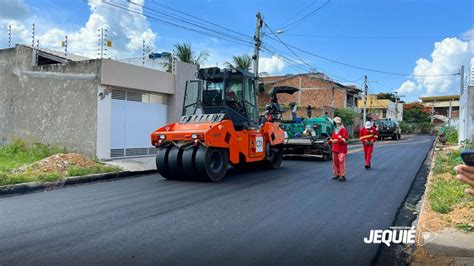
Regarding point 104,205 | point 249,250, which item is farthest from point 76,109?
point 249,250

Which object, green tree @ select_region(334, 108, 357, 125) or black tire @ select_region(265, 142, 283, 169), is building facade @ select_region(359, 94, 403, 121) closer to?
green tree @ select_region(334, 108, 357, 125)

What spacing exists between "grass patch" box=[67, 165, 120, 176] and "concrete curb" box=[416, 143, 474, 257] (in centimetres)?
884

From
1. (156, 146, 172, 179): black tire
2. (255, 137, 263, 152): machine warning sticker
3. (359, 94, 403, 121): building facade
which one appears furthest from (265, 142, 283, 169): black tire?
(359, 94, 403, 121): building facade

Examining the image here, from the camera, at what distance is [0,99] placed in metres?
17.6

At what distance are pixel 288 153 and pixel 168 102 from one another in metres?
5.44

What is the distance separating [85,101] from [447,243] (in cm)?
1274

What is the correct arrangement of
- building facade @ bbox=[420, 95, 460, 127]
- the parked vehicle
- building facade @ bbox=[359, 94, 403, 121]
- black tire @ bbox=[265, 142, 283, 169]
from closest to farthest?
black tire @ bbox=[265, 142, 283, 169]
the parked vehicle
building facade @ bbox=[359, 94, 403, 121]
building facade @ bbox=[420, 95, 460, 127]

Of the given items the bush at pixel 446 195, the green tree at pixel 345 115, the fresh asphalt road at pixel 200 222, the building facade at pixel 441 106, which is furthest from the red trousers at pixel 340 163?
the building facade at pixel 441 106

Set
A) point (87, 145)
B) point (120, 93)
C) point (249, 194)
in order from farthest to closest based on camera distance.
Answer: point (120, 93) → point (87, 145) → point (249, 194)

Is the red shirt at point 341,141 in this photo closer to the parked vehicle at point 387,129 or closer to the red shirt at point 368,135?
the red shirt at point 368,135

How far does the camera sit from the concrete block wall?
589 inches

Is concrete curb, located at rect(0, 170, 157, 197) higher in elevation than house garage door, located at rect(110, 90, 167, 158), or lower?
lower

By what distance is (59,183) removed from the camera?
35.1 ft

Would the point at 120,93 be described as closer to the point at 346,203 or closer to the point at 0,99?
the point at 0,99
